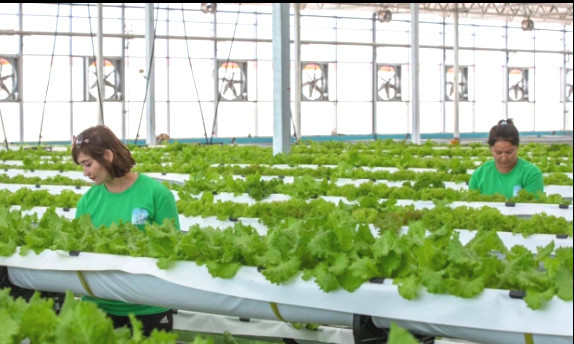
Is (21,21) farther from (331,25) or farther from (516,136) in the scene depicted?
(516,136)

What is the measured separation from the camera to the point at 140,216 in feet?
15.3

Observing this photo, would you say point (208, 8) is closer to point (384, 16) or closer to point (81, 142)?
point (384, 16)

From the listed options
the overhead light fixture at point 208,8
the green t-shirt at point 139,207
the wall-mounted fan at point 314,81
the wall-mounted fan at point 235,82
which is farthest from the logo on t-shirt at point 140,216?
the wall-mounted fan at point 314,81

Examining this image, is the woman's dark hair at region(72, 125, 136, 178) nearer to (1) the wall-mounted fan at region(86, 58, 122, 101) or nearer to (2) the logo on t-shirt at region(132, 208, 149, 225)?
(2) the logo on t-shirt at region(132, 208, 149, 225)

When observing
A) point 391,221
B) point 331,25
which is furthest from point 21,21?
point 391,221

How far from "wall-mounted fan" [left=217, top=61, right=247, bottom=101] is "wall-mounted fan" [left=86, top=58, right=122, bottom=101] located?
3711mm

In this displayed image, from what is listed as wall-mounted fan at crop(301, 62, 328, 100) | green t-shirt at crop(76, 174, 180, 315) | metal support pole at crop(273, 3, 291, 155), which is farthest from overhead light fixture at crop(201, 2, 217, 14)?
green t-shirt at crop(76, 174, 180, 315)

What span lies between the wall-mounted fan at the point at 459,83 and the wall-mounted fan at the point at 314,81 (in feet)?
18.9

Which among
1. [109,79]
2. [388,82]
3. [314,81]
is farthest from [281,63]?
[388,82]

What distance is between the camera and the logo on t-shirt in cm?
465

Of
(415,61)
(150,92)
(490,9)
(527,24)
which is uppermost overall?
(490,9)

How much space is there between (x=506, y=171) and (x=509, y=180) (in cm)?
8

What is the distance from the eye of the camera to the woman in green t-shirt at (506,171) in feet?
20.3

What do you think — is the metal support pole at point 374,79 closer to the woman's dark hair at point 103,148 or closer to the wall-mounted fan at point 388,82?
the wall-mounted fan at point 388,82
